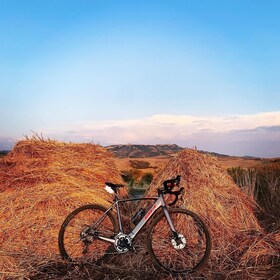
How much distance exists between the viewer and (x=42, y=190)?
796 cm

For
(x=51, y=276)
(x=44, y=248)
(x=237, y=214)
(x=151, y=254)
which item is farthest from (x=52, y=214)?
(x=237, y=214)

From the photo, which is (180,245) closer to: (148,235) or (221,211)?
(148,235)

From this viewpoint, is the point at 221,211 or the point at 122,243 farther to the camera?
the point at 221,211

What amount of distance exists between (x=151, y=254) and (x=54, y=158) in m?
3.68

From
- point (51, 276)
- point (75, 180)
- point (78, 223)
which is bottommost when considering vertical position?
point (51, 276)

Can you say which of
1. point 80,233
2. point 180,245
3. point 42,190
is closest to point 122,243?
point 80,233

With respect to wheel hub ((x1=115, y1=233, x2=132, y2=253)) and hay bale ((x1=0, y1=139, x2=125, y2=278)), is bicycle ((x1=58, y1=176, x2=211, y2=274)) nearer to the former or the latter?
wheel hub ((x1=115, y1=233, x2=132, y2=253))

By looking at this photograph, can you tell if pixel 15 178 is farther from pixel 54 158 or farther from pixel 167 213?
pixel 167 213

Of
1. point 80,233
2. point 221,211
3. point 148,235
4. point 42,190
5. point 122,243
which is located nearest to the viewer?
point 148,235

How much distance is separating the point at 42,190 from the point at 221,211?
3491 mm

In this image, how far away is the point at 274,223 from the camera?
8.12 metres

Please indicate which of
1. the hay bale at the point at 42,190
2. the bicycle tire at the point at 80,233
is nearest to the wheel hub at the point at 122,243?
the bicycle tire at the point at 80,233

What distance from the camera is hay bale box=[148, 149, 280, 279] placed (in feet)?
21.6

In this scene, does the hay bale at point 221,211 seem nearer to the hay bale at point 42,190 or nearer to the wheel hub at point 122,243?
the wheel hub at point 122,243
